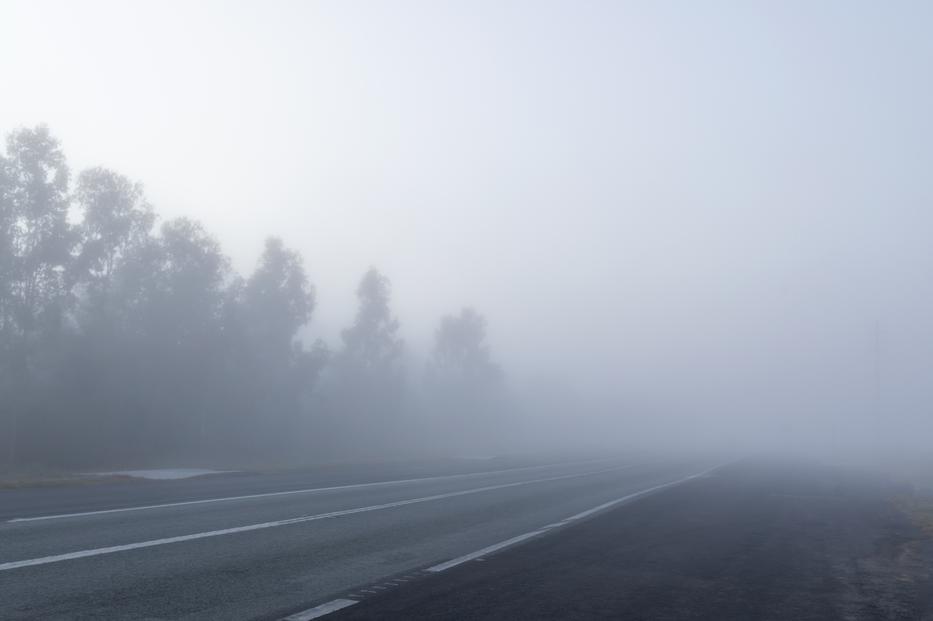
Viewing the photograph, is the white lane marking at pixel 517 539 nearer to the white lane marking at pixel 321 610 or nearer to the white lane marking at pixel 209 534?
the white lane marking at pixel 321 610

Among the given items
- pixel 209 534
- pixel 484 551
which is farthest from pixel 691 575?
pixel 209 534

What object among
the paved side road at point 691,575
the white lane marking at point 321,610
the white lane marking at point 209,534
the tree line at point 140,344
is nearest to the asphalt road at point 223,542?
the white lane marking at point 209,534

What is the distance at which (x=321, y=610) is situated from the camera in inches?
285

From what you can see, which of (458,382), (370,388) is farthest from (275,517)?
(458,382)

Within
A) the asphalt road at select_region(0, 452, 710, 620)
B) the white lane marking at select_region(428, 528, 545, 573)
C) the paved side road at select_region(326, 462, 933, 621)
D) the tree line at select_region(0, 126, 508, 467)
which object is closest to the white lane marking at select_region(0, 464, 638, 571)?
the asphalt road at select_region(0, 452, 710, 620)

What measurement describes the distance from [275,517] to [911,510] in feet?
57.3

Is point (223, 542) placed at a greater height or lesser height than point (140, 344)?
lesser

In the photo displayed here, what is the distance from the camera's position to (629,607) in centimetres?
809

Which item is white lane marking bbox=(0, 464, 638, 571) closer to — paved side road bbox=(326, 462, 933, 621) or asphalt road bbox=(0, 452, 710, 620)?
asphalt road bbox=(0, 452, 710, 620)

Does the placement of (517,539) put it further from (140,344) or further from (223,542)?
(140,344)

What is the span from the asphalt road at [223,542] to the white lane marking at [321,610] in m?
0.16

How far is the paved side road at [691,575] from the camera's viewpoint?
7.92 meters

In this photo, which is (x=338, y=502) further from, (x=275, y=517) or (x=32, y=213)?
(x=32, y=213)

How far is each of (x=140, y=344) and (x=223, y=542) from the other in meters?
35.8
